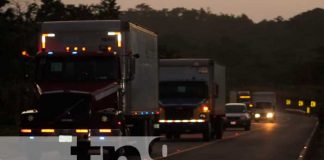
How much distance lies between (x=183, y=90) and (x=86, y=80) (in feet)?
53.2

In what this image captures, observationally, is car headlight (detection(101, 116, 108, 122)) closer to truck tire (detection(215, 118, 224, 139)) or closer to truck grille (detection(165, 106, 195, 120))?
truck grille (detection(165, 106, 195, 120))

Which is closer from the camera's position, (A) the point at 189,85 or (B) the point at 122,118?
(B) the point at 122,118

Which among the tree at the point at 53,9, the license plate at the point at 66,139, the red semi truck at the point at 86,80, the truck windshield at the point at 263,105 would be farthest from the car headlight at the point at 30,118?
the truck windshield at the point at 263,105

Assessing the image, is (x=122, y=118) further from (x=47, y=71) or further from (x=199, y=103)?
(x=199, y=103)

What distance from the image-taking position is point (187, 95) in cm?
3838

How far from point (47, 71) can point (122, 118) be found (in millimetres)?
2278

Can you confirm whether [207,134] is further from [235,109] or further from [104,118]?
[235,109]

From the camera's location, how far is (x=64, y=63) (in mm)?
22938

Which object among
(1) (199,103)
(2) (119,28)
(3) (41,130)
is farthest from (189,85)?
(3) (41,130)

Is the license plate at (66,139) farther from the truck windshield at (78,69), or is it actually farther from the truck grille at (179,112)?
the truck grille at (179,112)

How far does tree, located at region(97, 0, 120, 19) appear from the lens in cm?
7594

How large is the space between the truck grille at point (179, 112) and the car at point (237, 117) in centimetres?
1690

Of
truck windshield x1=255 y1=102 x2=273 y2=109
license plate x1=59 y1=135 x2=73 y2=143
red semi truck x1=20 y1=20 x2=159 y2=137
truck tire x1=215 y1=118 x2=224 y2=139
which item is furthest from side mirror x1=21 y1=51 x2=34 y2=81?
truck windshield x1=255 y1=102 x2=273 y2=109

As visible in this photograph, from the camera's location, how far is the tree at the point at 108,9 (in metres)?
75.9
